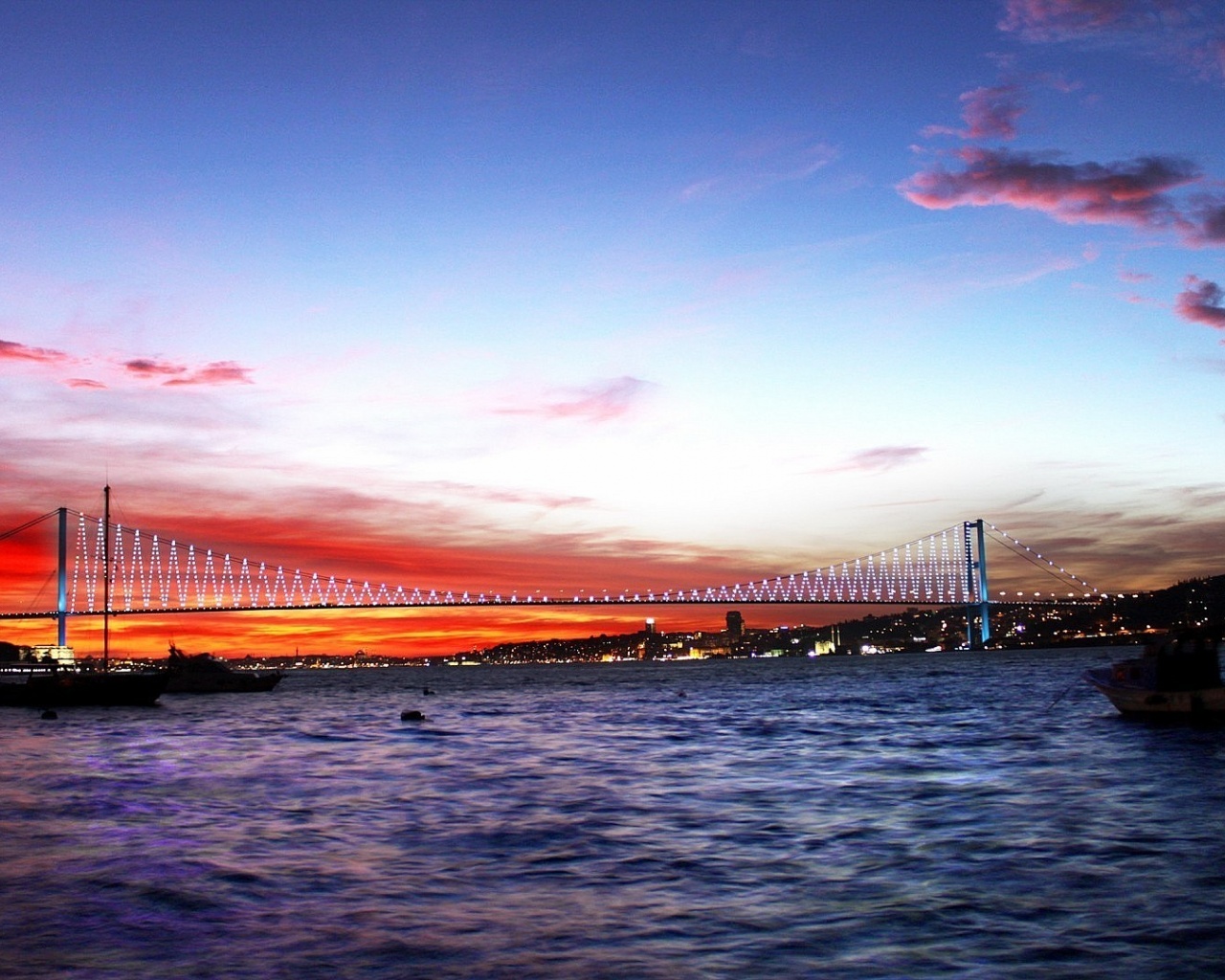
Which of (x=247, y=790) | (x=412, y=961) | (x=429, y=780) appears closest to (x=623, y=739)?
(x=429, y=780)

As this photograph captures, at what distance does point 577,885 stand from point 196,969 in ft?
17.2

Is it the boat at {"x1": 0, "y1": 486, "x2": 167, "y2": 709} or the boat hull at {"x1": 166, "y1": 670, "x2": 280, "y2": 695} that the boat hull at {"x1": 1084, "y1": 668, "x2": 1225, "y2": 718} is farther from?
the boat hull at {"x1": 166, "y1": 670, "x2": 280, "y2": 695}

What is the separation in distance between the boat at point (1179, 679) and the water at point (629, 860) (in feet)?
9.06

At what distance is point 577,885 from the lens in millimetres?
14719

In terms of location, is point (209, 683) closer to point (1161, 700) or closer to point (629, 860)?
point (1161, 700)

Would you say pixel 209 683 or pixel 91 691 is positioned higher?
pixel 91 691

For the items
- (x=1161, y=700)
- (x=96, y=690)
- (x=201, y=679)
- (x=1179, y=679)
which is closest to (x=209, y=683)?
(x=201, y=679)

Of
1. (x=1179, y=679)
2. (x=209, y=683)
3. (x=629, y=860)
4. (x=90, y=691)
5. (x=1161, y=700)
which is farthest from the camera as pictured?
(x=209, y=683)

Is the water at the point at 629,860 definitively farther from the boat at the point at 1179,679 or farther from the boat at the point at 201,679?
the boat at the point at 201,679

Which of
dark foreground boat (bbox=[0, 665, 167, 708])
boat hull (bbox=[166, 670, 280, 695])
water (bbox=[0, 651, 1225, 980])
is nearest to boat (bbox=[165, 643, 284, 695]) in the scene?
boat hull (bbox=[166, 670, 280, 695])

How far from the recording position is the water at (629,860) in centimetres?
1130

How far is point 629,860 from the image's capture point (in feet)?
54.0

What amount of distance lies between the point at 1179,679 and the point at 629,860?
28.2 meters

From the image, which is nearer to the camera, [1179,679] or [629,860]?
[629,860]
